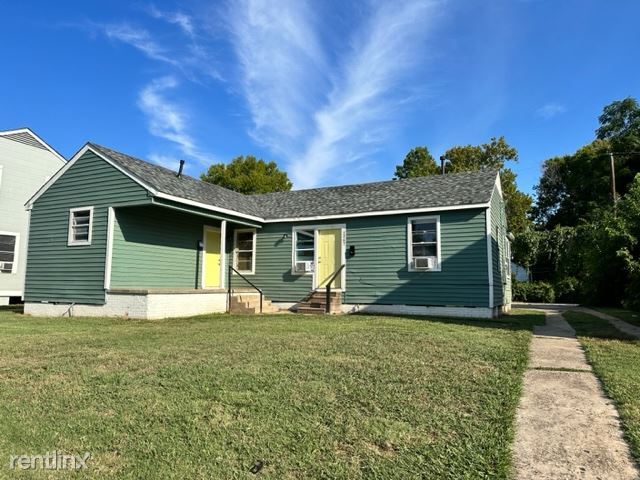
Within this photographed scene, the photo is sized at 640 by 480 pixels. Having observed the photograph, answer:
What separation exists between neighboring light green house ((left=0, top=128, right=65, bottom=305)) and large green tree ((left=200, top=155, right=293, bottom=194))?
1678 cm

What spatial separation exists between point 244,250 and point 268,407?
11.4 metres

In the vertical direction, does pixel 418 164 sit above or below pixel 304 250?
above

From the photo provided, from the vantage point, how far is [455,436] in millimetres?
2877

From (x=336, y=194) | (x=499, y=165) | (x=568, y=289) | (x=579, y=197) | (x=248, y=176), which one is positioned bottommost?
(x=568, y=289)

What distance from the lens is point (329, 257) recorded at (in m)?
13.2

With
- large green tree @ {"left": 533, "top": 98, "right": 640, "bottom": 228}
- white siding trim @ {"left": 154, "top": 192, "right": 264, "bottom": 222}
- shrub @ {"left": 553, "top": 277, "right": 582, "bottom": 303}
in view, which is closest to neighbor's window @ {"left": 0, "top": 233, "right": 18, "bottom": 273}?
white siding trim @ {"left": 154, "top": 192, "right": 264, "bottom": 222}

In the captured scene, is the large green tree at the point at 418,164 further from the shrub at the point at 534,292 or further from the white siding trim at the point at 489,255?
the white siding trim at the point at 489,255

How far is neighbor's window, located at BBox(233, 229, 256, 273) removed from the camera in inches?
566

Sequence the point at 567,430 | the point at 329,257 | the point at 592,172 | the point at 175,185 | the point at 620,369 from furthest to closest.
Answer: the point at 592,172 < the point at 329,257 < the point at 175,185 < the point at 620,369 < the point at 567,430

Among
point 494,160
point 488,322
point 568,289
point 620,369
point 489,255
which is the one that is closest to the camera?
point 620,369

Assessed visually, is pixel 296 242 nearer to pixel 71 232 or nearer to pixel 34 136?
pixel 71 232

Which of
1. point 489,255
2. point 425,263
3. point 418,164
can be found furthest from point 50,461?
point 418,164

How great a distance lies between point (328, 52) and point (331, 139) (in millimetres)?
6637

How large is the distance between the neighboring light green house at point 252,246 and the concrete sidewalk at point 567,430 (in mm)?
6634
